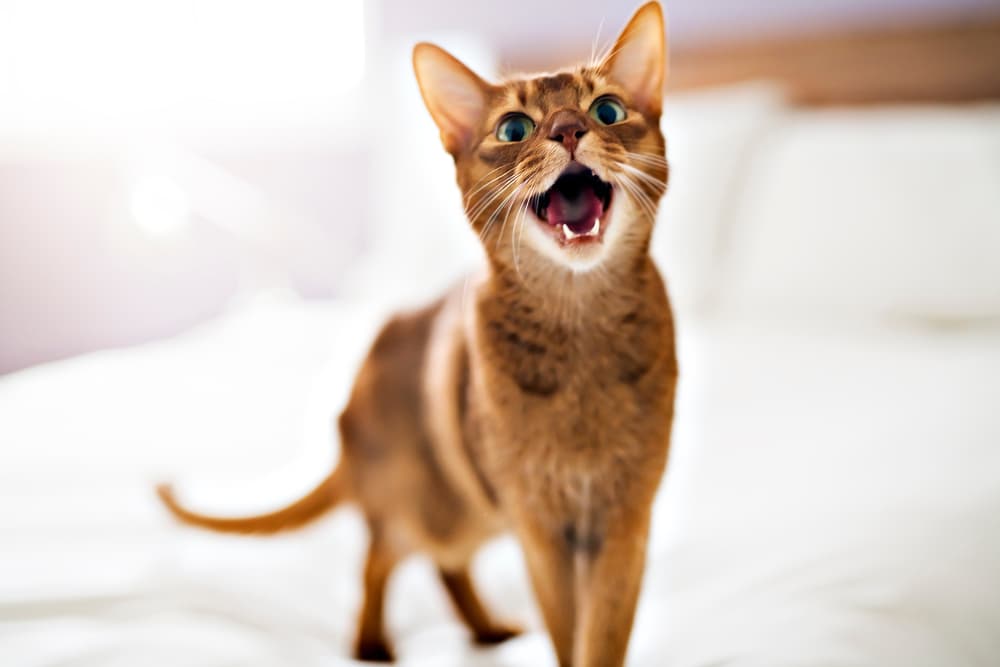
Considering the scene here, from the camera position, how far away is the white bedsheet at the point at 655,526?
2.60ft

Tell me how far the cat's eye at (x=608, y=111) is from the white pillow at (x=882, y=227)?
53.5 inches

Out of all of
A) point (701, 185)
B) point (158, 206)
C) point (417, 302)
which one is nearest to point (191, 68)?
point (158, 206)

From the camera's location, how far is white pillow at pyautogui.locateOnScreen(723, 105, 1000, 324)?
187 centimetres

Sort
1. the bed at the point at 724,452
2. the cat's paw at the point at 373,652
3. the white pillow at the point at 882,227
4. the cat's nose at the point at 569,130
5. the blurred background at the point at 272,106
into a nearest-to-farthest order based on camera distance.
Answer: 1. the cat's nose at the point at 569,130
2. the bed at the point at 724,452
3. the cat's paw at the point at 373,652
4. the white pillow at the point at 882,227
5. the blurred background at the point at 272,106

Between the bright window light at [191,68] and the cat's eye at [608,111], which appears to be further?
the bright window light at [191,68]

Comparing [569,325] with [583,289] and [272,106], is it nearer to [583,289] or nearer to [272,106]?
[583,289]

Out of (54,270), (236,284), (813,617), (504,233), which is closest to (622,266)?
(504,233)

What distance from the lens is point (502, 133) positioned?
2.54 feet

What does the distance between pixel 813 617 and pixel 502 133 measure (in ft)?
1.78

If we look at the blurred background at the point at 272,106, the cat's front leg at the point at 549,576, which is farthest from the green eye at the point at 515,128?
the blurred background at the point at 272,106

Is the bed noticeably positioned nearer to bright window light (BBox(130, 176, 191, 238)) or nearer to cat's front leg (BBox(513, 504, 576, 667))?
cat's front leg (BBox(513, 504, 576, 667))

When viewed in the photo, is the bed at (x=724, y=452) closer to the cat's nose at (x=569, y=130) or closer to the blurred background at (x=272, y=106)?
the blurred background at (x=272, y=106)

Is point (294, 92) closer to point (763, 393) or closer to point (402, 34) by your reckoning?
point (402, 34)

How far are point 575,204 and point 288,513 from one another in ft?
1.75
